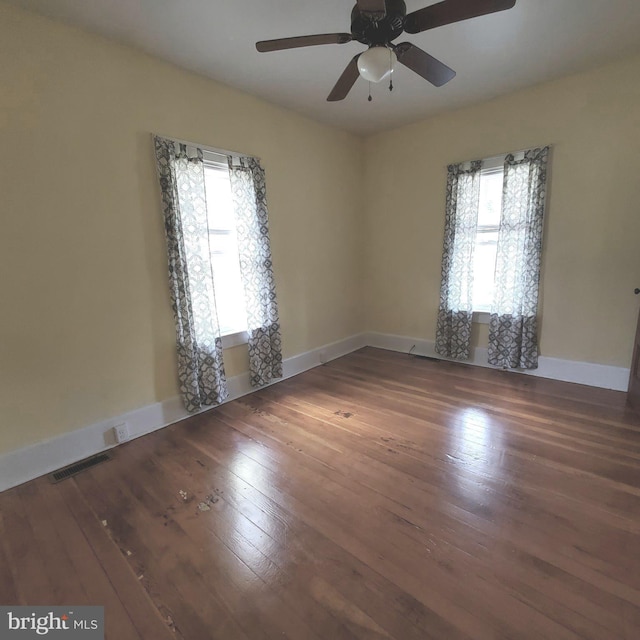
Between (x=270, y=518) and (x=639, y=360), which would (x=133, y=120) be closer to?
(x=270, y=518)

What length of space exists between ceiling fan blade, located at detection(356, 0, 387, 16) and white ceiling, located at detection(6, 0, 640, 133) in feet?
2.43

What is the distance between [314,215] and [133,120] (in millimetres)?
2038

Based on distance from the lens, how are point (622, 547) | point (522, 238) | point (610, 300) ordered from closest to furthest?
point (622, 547) < point (610, 300) < point (522, 238)

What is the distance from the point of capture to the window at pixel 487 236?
11.9 feet

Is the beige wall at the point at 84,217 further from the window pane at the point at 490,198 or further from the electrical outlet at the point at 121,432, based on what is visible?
the window pane at the point at 490,198

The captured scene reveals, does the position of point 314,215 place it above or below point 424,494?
above

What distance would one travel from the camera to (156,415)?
274 centimetres

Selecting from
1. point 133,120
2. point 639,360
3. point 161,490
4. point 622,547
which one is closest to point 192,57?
point 133,120

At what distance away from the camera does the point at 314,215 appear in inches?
158

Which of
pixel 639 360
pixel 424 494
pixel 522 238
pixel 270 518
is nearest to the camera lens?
pixel 270 518

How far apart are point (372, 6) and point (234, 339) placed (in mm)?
2606

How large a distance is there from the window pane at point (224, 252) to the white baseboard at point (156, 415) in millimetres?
642

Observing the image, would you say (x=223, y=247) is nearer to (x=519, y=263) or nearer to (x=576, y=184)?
(x=519, y=263)

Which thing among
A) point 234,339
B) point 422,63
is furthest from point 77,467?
point 422,63
